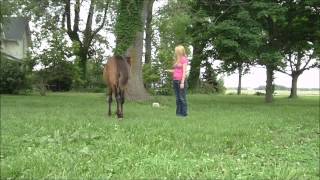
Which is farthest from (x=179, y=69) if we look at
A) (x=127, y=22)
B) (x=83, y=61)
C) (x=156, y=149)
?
(x=83, y=61)

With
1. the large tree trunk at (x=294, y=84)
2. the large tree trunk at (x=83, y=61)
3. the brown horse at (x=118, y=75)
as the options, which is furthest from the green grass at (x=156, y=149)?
the large tree trunk at (x=83, y=61)

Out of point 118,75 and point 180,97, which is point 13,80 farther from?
point 180,97

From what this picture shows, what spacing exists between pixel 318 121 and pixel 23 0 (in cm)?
1981

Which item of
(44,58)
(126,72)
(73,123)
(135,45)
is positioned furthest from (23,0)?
(73,123)

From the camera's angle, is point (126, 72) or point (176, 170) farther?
point (126, 72)

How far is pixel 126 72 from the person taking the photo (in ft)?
51.2

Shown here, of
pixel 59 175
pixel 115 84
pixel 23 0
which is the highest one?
pixel 23 0

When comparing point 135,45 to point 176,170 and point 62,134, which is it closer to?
point 62,134

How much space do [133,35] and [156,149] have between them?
1509cm

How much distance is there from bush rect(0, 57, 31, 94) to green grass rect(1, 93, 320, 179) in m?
24.7

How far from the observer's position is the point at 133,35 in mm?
24453

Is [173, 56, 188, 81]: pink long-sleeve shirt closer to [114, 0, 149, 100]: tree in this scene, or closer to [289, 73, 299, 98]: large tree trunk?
[114, 0, 149, 100]: tree

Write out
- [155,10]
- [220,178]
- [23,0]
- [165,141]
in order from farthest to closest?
[155,10], [23,0], [165,141], [220,178]

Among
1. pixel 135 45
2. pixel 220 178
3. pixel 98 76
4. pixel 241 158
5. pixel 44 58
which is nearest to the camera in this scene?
pixel 220 178
